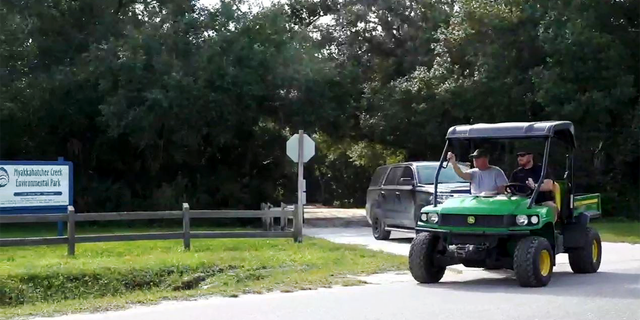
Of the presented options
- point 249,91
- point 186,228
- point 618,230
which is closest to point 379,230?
point 186,228

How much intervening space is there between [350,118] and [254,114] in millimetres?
4281

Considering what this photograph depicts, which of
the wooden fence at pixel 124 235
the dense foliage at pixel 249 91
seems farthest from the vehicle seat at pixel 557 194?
the dense foliage at pixel 249 91

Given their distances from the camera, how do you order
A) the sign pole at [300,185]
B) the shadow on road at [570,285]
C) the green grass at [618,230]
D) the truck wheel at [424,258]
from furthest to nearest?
the green grass at [618,230]
the sign pole at [300,185]
the truck wheel at [424,258]
the shadow on road at [570,285]

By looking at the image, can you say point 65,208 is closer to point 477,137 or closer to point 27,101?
point 27,101

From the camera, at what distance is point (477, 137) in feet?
44.3

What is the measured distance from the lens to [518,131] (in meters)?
13.1

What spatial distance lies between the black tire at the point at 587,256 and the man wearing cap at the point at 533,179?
95 cm

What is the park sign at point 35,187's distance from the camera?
19.7m

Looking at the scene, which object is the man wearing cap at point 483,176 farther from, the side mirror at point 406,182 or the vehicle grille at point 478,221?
Result: the side mirror at point 406,182

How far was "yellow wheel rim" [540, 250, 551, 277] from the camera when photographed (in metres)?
12.3

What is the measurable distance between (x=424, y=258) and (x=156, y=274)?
4561 millimetres

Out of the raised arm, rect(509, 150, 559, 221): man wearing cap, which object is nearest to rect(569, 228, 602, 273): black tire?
rect(509, 150, 559, 221): man wearing cap

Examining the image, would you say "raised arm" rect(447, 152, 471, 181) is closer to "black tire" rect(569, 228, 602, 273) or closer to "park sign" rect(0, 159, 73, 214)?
"black tire" rect(569, 228, 602, 273)

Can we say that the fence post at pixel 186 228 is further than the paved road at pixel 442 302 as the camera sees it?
Yes
